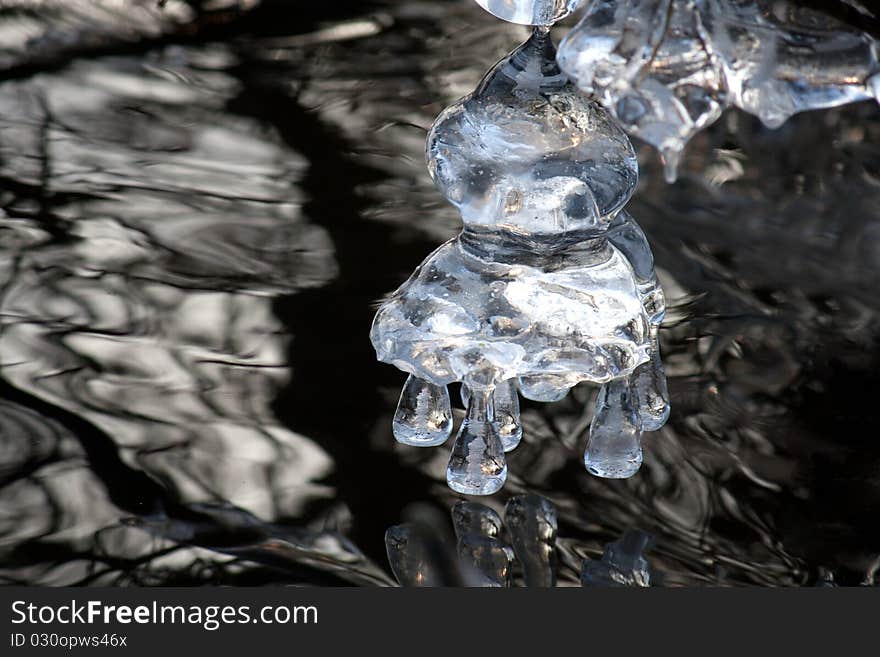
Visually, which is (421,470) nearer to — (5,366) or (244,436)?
(244,436)

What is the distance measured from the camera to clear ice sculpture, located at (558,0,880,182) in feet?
1.70

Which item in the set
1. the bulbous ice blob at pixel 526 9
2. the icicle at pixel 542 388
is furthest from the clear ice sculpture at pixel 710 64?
the icicle at pixel 542 388

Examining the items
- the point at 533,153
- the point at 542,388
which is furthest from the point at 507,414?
the point at 533,153

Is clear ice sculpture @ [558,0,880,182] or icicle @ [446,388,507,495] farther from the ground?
clear ice sculpture @ [558,0,880,182]

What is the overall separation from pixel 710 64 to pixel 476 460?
27 centimetres

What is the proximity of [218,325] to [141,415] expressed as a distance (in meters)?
0.12

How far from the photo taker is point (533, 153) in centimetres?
62

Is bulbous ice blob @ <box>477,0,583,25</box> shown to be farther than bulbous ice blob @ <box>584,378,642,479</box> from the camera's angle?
No

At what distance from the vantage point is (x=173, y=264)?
0.96 metres

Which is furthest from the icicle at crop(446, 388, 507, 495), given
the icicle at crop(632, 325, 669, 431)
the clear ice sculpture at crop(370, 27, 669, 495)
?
the icicle at crop(632, 325, 669, 431)

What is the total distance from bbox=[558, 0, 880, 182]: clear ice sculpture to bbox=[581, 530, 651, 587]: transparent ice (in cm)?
23

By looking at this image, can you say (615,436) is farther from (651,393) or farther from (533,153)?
(533,153)

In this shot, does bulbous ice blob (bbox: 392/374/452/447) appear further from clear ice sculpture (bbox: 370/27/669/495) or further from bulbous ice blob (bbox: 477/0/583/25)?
bulbous ice blob (bbox: 477/0/583/25)

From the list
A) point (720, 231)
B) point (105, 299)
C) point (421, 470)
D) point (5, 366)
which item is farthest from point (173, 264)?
point (720, 231)
